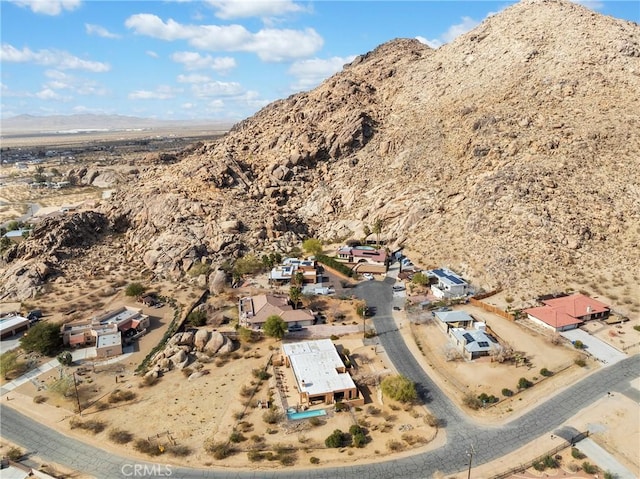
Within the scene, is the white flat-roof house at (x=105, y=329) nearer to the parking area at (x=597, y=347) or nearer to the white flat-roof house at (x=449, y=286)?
the white flat-roof house at (x=449, y=286)

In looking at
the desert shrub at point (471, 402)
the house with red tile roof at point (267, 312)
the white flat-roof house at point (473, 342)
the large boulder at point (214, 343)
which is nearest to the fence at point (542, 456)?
the desert shrub at point (471, 402)

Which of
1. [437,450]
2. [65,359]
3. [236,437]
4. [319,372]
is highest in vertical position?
[319,372]

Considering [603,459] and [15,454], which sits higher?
[603,459]

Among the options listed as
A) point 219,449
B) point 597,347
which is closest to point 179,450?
point 219,449

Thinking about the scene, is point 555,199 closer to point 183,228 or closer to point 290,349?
point 290,349

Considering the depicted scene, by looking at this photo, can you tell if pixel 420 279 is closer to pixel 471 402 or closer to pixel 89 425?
pixel 471 402

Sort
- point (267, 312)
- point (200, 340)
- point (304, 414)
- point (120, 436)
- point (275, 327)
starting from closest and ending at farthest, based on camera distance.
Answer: point (120, 436) < point (304, 414) < point (200, 340) < point (275, 327) < point (267, 312)
